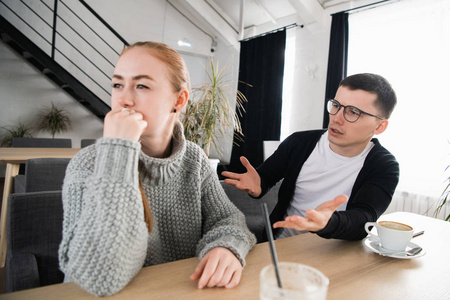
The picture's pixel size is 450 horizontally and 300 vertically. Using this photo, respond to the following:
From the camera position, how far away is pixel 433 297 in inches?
27.0

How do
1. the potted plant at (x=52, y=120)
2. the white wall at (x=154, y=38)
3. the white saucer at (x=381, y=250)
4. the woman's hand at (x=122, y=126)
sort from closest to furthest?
1. the woman's hand at (x=122, y=126)
2. the white saucer at (x=381, y=250)
3. the white wall at (x=154, y=38)
4. the potted plant at (x=52, y=120)

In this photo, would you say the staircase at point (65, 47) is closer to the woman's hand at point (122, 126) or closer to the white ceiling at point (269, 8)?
the white ceiling at point (269, 8)

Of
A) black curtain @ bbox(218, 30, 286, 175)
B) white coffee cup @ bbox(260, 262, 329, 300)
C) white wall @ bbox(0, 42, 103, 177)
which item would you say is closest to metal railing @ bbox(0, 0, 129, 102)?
white wall @ bbox(0, 42, 103, 177)

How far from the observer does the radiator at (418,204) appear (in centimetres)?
306

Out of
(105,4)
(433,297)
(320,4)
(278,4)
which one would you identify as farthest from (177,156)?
(105,4)

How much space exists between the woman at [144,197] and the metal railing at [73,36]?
4587mm

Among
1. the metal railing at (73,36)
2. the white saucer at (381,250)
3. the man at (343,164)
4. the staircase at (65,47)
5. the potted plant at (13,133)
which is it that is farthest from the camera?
the metal railing at (73,36)

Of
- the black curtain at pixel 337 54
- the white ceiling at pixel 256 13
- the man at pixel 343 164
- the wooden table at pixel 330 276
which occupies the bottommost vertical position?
the wooden table at pixel 330 276

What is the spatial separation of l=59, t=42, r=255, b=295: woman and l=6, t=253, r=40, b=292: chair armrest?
0.17 meters

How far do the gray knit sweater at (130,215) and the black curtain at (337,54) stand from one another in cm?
345

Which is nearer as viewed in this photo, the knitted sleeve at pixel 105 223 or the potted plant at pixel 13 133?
the knitted sleeve at pixel 105 223

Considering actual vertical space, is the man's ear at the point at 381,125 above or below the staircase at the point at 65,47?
below

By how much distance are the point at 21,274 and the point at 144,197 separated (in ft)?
1.42

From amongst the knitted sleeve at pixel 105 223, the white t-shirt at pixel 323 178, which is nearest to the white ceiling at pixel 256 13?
the white t-shirt at pixel 323 178
